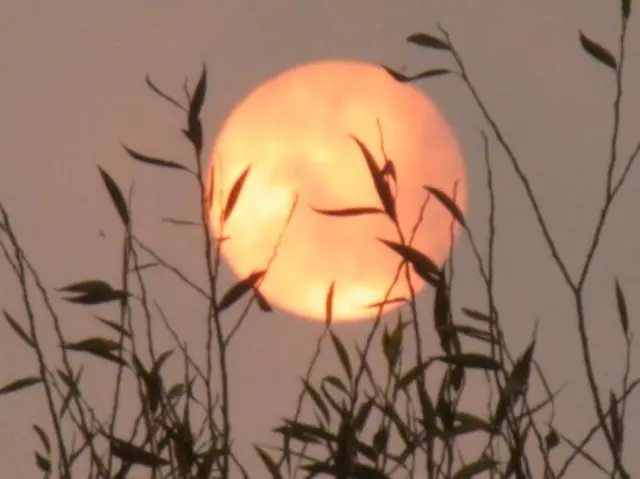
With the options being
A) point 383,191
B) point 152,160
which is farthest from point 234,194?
point 383,191

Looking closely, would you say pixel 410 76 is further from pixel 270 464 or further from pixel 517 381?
pixel 270 464

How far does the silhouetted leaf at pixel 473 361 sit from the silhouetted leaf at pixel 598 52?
361 millimetres

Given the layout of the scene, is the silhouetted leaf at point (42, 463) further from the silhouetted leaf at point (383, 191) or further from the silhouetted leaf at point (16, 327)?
the silhouetted leaf at point (383, 191)

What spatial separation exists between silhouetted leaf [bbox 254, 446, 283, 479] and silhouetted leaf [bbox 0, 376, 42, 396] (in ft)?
0.96

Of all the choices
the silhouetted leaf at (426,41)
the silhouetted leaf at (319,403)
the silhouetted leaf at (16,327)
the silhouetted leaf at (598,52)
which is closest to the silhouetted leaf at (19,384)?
the silhouetted leaf at (16,327)

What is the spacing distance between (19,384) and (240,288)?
0.33 m

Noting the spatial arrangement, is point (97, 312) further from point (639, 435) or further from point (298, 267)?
point (639, 435)

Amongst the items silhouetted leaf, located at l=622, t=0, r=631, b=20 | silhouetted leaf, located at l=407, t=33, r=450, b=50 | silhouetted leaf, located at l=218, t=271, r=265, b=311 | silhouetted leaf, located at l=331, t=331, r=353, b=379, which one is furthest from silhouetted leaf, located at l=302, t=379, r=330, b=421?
silhouetted leaf, located at l=622, t=0, r=631, b=20

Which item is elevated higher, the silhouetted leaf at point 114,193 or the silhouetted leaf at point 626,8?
the silhouetted leaf at point 626,8

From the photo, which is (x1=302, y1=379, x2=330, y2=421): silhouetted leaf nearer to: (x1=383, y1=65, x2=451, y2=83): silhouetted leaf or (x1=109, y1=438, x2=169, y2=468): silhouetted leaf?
(x1=109, y1=438, x2=169, y2=468): silhouetted leaf

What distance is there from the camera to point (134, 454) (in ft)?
3.55

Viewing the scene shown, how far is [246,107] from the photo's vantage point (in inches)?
73.1

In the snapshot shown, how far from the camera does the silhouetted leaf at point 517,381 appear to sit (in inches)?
38.8

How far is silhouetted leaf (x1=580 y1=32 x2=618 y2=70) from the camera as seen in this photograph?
1136 millimetres
